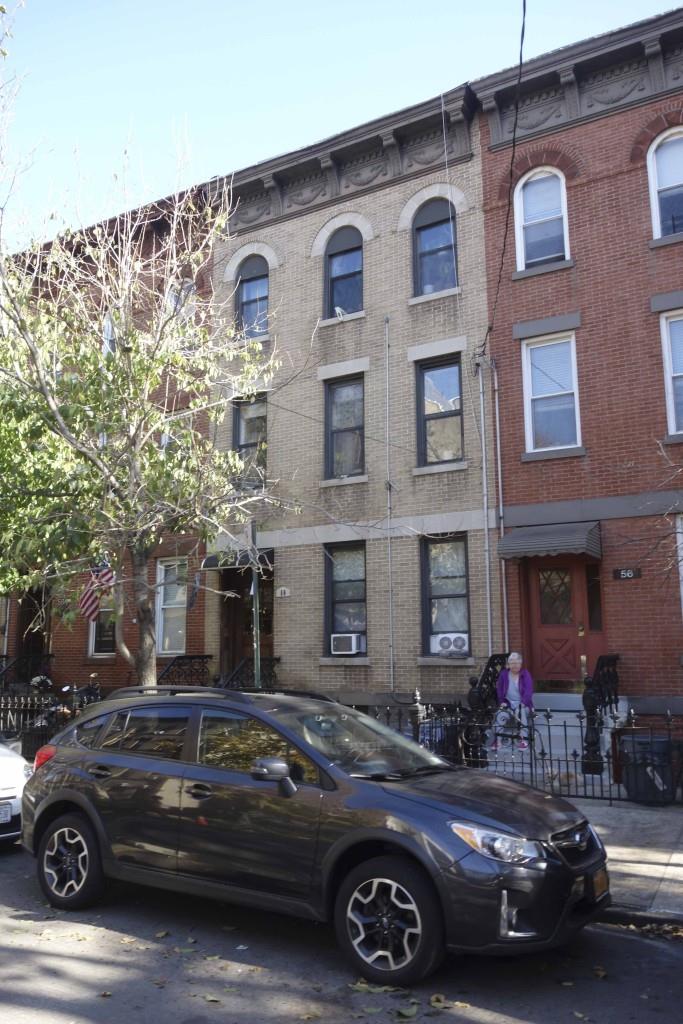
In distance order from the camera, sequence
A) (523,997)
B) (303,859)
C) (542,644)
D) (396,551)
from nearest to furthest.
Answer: (523,997), (303,859), (542,644), (396,551)

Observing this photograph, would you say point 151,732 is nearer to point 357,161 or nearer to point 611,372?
point 611,372

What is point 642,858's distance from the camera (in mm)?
7430

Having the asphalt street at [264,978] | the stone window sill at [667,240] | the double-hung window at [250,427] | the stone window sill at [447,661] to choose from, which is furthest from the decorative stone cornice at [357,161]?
the asphalt street at [264,978]

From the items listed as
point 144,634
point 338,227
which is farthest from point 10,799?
point 338,227

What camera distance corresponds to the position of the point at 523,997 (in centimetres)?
475

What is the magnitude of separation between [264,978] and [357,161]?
14970mm

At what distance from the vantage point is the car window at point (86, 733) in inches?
265

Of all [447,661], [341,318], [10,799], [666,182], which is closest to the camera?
[10,799]

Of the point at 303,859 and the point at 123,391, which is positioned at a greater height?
the point at 123,391

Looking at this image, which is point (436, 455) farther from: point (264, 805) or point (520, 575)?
point (264, 805)

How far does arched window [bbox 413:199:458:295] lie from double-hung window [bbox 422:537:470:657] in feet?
15.5

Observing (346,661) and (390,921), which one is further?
(346,661)

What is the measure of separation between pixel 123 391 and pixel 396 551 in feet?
20.3

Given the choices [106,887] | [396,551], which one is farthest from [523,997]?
[396,551]
